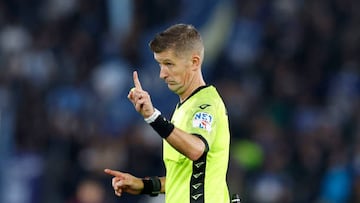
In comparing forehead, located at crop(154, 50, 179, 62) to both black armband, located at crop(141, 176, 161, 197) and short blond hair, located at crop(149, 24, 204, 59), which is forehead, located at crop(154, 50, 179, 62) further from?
black armband, located at crop(141, 176, 161, 197)

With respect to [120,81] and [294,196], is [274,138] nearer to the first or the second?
[294,196]

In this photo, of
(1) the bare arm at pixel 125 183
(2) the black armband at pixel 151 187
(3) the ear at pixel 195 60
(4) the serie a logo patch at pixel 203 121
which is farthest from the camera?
(2) the black armband at pixel 151 187

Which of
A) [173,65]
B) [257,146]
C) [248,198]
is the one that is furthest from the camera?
[257,146]

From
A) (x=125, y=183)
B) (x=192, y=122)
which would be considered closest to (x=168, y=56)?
(x=192, y=122)

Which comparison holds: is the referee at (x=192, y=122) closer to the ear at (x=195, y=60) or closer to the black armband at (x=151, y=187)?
the ear at (x=195, y=60)

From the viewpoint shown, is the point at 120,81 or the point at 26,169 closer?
the point at 26,169

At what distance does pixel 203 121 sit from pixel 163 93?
363 inches

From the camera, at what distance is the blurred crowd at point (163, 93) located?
15820mm

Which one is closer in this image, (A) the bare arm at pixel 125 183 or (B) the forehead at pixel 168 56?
(B) the forehead at pixel 168 56

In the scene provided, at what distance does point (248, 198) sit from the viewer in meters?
15.2

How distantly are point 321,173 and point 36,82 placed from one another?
4.72 meters

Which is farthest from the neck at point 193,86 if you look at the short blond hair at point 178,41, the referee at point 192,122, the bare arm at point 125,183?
the bare arm at point 125,183

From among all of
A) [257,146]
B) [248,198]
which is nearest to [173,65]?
[248,198]

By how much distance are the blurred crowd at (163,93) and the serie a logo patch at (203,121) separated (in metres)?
5.63
